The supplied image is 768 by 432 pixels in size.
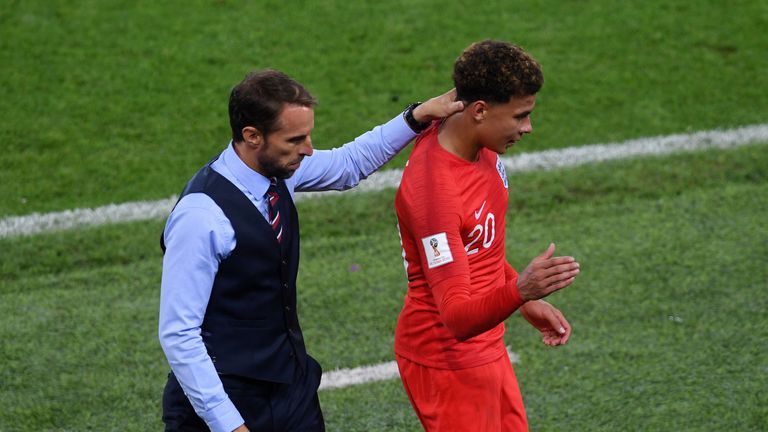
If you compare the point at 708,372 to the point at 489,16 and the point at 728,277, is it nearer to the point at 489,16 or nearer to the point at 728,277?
the point at 728,277

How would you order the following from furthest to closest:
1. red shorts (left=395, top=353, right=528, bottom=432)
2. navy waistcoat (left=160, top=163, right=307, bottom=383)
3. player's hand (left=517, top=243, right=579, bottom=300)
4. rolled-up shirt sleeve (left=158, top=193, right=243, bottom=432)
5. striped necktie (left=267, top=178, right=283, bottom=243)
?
1. red shorts (left=395, top=353, right=528, bottom=432)
2. striped necktie (left=267, top=178, right=283, bottom=243)
3. navy waistcoat (left=160, top=163, right=307, bottom=383)
4. rolled-up shirt sleeve (left=158, top=193, right=243, bottom=432)
5. player's hand (left=517, top=243, right=579, bottom=300)

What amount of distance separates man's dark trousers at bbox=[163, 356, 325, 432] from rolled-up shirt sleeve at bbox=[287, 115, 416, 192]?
69 cm

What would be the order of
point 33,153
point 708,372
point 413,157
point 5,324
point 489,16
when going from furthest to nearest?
1. point 489,16
2. point 33,153
3. point 5,324
4. point 708,372
5. point 413,157

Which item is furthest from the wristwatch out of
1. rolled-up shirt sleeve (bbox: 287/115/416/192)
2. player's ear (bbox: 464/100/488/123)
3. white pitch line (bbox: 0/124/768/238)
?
white pitch line (bbox: 0/124/768/238)

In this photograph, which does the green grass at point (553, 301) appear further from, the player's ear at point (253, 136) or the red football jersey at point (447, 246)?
the player's ear at point (253, 136)

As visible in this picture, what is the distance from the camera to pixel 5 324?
260 inches

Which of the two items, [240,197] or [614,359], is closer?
[240,197]

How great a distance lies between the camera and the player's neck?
3955 millimetres

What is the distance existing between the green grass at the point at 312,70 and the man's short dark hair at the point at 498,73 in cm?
476

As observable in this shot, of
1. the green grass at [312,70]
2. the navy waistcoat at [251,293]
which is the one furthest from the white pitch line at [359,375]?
the green grass at [312,70]

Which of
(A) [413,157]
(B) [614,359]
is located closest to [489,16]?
(B) [614,359]

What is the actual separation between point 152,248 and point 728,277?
353 cm

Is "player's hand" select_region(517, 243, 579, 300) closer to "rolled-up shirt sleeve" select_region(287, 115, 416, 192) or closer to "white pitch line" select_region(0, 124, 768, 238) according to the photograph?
"rolled-up shirt sleeve" select_region(287, 115, 416, 192)

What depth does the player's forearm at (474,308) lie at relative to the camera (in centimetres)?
356
